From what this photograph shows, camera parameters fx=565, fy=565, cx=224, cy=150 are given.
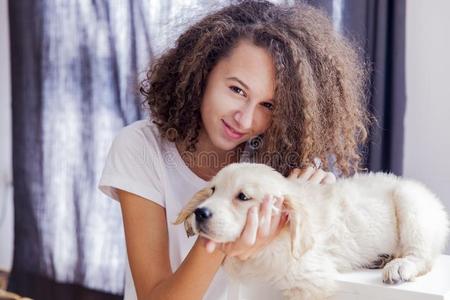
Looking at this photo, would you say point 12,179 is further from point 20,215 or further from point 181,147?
point 181,147

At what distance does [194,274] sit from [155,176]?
0.31 meters

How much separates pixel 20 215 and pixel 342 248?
79.2 inches

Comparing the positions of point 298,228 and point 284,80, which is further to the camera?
point 284,80

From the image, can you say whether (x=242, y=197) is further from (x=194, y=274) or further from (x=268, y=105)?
(x=268, y=105)

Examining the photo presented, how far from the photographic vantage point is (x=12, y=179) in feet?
9.12

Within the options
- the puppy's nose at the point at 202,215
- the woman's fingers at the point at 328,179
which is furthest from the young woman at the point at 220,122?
the puppy's nose at the point at 202,215

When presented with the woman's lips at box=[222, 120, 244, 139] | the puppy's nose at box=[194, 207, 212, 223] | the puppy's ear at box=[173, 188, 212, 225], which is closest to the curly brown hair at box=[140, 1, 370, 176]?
the woman's lips at box=[222, 120, 244, 139]

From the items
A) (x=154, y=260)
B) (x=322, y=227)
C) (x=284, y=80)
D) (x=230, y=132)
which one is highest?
(x=284, y=80)

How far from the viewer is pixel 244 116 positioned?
126cm

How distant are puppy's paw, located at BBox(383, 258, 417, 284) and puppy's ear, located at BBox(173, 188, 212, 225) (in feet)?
1.26

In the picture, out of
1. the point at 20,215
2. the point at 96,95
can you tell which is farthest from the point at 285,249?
the point at 20,215

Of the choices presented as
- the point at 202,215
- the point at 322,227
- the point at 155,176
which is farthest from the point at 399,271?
the point at 155,176

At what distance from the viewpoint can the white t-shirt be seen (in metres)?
1.35

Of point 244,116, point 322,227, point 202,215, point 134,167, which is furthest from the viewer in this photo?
point 134,167
